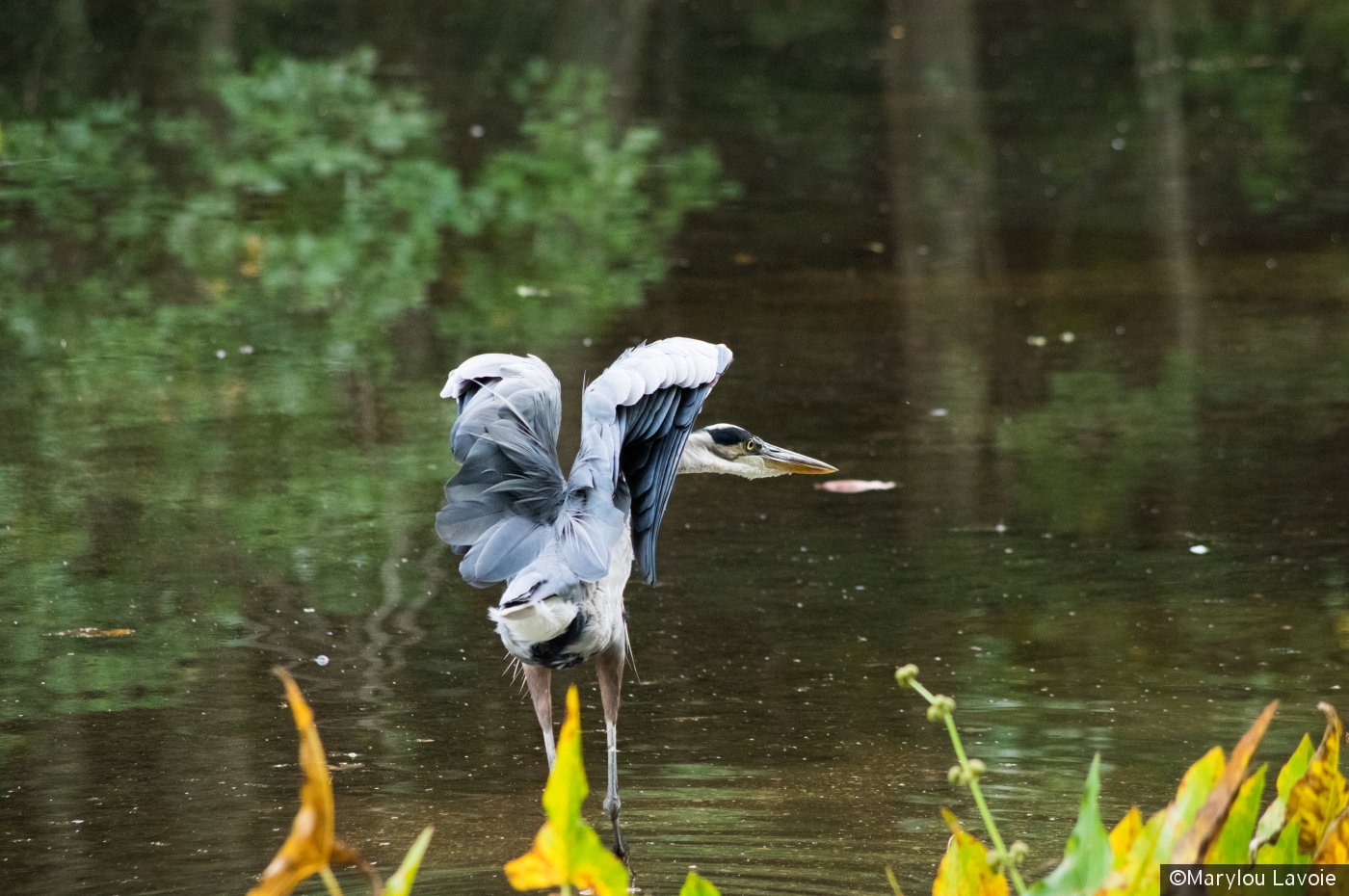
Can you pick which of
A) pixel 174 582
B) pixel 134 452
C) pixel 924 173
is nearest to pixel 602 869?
pixel 174 582

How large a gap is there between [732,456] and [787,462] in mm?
192

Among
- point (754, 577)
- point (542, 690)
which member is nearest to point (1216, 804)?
point (542, 690)

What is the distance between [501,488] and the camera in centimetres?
423

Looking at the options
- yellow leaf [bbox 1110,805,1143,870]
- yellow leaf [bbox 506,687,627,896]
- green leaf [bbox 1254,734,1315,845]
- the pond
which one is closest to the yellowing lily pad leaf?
green leaf [bbox 1254,734,1315,845]

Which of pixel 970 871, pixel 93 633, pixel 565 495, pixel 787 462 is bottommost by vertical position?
pixel 93 633

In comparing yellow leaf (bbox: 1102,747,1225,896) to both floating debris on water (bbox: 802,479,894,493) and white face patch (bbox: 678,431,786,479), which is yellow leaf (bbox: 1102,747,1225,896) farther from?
floating debris on water (bbox: 802,479,894,493)

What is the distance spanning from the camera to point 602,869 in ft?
9.18

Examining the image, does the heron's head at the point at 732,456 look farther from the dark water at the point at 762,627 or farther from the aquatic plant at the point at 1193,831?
the aquatic plant at the point at 1193,831

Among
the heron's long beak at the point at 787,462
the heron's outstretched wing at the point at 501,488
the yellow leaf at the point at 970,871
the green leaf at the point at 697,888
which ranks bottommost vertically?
the yellow leaf at the point at 970,871

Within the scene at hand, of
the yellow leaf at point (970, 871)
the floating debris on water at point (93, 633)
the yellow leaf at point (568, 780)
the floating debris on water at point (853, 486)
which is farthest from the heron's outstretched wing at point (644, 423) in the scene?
the floating debris on water at point (853, 486)

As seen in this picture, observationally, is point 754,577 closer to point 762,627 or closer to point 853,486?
point 762,627

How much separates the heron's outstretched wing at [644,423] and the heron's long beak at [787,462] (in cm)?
78

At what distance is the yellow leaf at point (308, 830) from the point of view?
2.55 meters

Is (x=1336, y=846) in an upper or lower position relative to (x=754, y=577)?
upper
